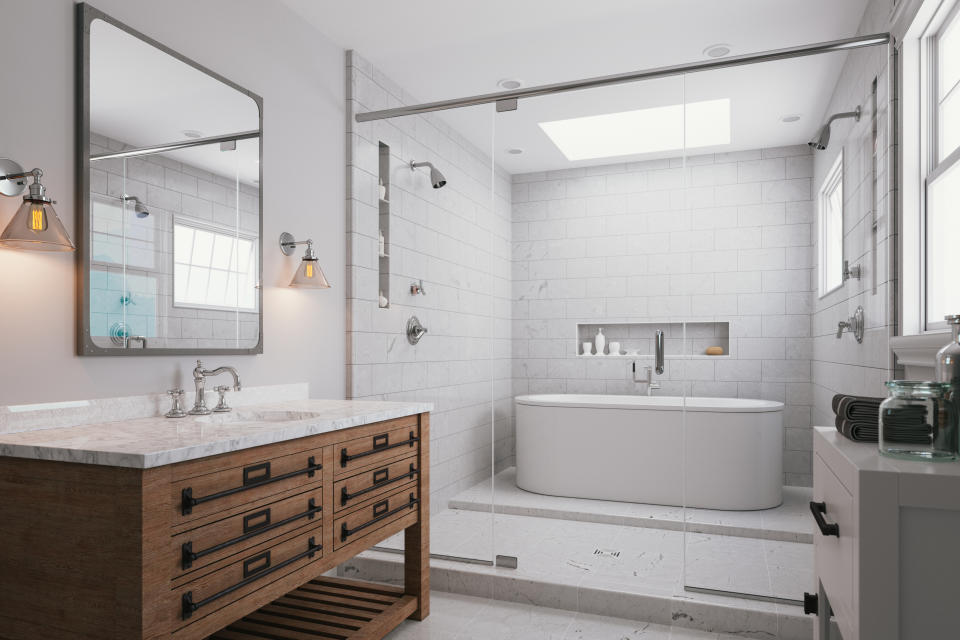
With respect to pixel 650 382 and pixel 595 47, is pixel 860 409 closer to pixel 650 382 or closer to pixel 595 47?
pixel 595 47

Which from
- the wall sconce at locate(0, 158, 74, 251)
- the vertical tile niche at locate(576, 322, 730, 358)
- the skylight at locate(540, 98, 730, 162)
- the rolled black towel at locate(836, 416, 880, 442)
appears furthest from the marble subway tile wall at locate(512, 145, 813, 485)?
the wall sconce at locate(0, 158, 74, 251)

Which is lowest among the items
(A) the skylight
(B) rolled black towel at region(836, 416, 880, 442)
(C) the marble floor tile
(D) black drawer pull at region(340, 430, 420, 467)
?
(C) the marble floor tile

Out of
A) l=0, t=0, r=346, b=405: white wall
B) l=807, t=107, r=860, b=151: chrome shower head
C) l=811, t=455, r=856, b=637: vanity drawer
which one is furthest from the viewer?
l=807, t=107, r=860, b=151: chrome shower head

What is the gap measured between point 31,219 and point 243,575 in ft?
3.78

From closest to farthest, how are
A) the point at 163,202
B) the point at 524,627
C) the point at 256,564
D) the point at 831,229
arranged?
the point at 256,564 → the point at 163,202 → the point at 524,627 → the point at 831,229

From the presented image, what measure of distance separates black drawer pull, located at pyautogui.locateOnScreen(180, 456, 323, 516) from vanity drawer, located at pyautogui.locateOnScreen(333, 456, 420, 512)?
6.7 inches

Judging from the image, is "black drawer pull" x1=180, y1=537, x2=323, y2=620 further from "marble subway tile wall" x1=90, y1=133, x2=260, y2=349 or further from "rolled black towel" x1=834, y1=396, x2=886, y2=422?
"rolled black towel" x1=834, y1=396, x2=886, y2=422

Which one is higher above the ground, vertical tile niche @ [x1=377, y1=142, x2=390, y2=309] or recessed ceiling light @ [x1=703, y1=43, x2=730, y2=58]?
recessed ceiling light @ [x1=703, y1=43, x2=730, y2=58]

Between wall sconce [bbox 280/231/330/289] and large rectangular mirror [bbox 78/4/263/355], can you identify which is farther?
wall sconce [bbox 280/231/330/289]

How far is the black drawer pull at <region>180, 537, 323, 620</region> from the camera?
1626 millimetres

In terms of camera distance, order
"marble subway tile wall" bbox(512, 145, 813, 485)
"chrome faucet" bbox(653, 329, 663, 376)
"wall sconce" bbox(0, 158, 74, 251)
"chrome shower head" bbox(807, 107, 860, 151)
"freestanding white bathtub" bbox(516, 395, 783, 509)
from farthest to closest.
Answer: "chrome faucet" bbox(653, 329, 663, 376) < "freestanding white bathtub" bbox(516, 395, 783, 509) < "marble subway tile wall" bbox(512, 145, 813, 485) < "chrome shower head" bbox(807, 107, 860, 151) < "wall sconce" bbox(0, 158, 74, 251)

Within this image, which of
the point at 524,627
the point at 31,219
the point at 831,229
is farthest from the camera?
the point at 831,229

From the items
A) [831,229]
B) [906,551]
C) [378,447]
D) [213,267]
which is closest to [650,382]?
[831,229]

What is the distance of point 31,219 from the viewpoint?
1.78 meters
